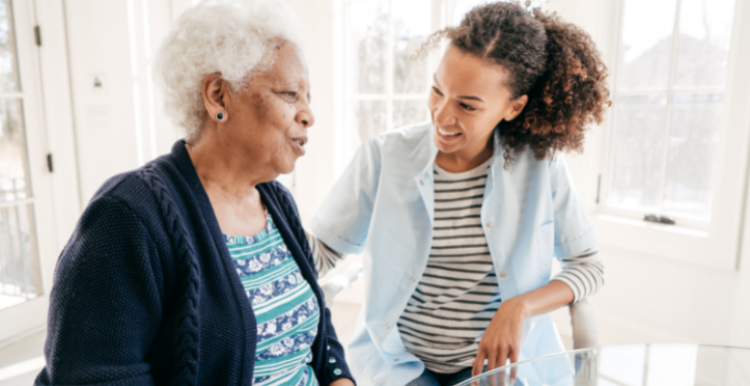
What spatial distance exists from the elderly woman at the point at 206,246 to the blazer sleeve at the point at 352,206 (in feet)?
0.81

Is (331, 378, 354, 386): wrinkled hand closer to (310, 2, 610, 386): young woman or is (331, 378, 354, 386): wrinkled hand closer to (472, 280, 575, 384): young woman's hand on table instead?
(310, 2, 610, 386): young woman

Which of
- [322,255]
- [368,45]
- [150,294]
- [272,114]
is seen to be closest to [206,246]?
[150,294]

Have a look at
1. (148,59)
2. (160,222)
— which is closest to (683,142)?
(160,222)

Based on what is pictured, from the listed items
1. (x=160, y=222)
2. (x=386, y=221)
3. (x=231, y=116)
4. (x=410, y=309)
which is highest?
(x=231, y=116)

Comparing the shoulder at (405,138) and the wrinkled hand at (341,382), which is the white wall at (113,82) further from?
the wrinkled hand at (341,382)

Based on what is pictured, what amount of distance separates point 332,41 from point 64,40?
1.59m

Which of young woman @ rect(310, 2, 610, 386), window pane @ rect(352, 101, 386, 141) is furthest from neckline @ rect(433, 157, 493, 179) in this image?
window pane @ rect(352, 101, 386, 141)

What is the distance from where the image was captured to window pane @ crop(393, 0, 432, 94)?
2770mm

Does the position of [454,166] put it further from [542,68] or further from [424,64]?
[424,64]

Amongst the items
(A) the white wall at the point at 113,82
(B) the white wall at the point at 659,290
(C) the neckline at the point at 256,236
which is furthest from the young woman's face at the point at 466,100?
(A) the white wall at the point at 113,82

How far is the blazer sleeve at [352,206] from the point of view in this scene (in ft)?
4.15

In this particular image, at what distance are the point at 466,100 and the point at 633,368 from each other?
0.69 m

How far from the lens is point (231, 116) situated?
849 mm

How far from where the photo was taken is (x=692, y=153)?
6.90 feet
